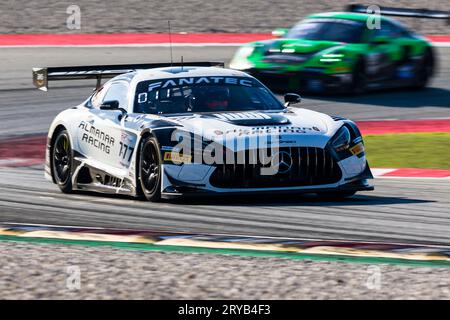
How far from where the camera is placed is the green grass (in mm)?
13992

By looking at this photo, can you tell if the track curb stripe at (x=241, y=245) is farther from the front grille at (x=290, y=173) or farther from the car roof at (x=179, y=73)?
the car roof at (x=179, y=73)

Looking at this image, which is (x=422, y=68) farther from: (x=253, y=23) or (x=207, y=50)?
(x=253, y=23)

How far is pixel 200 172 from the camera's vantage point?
9.64 metres

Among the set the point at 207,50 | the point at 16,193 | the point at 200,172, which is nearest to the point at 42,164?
the point at 16,193

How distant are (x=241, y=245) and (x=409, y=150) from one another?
7677 millimetres

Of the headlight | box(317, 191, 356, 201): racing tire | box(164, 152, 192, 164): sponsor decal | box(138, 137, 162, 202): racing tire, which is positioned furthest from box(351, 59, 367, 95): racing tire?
box(164, 152, 192, 164): sponsor decal

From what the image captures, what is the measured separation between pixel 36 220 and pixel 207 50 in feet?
58.8

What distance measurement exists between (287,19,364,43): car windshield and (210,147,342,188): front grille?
1011cm

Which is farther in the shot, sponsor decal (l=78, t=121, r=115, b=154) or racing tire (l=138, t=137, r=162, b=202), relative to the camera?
sponsor decal (l=78, t=121, r=115, b=154)

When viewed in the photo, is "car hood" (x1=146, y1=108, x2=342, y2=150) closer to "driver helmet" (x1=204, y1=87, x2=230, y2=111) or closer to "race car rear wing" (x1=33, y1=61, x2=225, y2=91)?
"driver helmet" (x1=204, y1=87, x2=230, y2=111)

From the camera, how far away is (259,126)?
32.3 feet

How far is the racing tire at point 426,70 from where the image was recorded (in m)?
21.1

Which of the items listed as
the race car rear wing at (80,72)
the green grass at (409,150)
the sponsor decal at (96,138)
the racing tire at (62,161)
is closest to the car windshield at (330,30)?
the green grass at (409,150)
